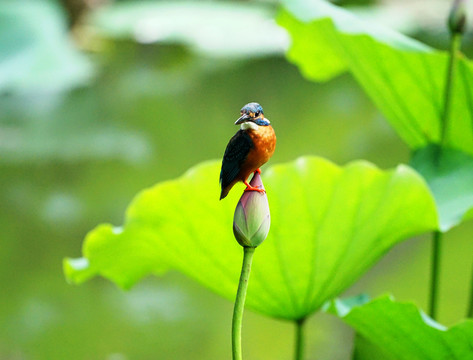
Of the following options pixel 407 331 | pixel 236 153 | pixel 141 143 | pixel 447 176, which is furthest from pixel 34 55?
pixel 236 153

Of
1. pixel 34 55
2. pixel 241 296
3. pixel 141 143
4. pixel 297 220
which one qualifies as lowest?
pixel 241 296

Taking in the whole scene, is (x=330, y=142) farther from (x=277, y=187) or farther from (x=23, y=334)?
(x=277, y=187)

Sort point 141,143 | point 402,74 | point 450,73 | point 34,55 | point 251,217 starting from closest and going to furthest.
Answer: point 251,217
point 450,73
point 402,74
point 141,143
point 34,55

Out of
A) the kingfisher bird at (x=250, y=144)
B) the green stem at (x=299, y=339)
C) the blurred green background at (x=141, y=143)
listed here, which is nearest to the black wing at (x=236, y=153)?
the kingfisher bird at (x=250, y=144)

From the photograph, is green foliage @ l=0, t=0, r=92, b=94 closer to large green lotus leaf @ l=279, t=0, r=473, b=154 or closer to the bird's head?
large green lotus leaf @ l=279, t=0, r=473, b=154

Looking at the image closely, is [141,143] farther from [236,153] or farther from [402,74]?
[236,153]

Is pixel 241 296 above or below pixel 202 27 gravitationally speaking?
below

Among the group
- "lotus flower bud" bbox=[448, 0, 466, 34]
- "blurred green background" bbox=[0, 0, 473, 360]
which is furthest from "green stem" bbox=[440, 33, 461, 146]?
"blurred green background" bbox=[0, 0, 473, 360]
